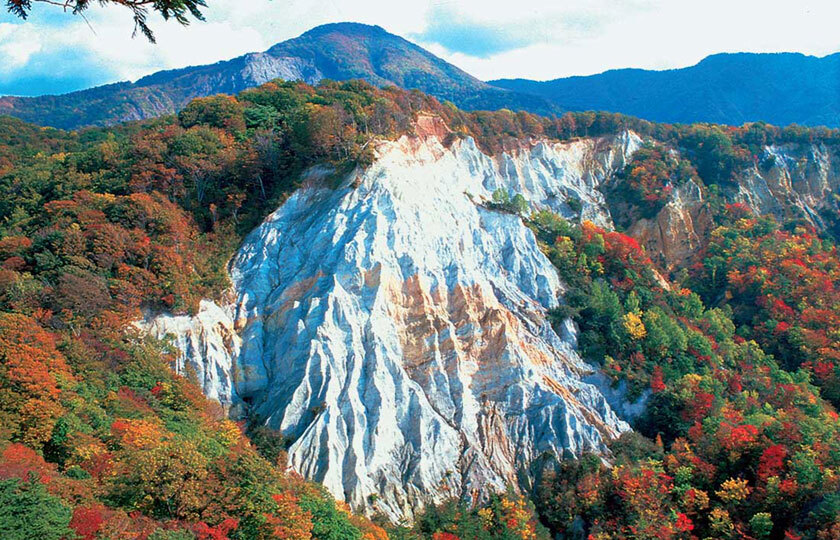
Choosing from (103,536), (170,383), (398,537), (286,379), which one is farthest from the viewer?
(286,379)

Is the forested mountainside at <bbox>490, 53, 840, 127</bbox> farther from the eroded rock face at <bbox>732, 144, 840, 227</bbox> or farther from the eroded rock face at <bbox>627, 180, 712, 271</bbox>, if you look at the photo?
the eroded rock face at <bbox>627, 180, 712, 271</bbox>

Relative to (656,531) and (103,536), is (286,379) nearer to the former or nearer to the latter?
(103,536)

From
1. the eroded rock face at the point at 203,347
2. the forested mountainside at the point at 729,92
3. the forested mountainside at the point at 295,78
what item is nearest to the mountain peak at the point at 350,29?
the forested mountainside at the point at 295,78

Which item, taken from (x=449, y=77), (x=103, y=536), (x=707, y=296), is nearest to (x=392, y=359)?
(x=103, y=536)

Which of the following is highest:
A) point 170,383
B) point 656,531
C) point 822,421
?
point 170,383

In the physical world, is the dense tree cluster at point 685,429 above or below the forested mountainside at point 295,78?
below

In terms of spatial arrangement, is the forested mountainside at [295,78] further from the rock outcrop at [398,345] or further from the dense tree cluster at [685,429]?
the dense tree cluster at [685,429]

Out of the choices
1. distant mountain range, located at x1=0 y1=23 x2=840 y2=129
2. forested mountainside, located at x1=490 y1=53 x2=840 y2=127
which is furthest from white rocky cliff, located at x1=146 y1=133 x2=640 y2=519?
forested mountainside, located at x1=490 y1=53 x2=840 y2=127
